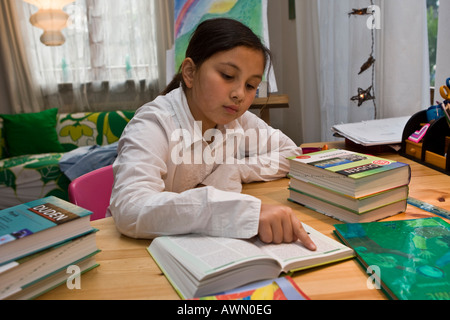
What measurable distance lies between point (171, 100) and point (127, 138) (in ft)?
0.76

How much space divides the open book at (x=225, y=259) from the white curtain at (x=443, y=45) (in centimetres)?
114

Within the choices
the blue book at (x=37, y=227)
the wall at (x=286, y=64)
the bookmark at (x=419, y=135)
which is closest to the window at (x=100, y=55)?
the wall at (x=286, y=64)

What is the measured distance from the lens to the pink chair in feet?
3.25

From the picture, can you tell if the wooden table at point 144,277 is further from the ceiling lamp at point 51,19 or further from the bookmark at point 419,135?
the ceiling lamp at point 51,19

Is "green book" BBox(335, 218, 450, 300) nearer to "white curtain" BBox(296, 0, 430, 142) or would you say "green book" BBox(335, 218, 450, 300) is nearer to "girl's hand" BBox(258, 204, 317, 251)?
"girl's hand" BBox(258, 204, 317, 251)

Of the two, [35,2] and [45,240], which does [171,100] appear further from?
[35,2]

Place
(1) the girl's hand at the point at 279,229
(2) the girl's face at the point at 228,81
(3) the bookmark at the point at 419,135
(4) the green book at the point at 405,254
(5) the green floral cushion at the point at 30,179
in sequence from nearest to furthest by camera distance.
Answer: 1. (4) the green book at the point at 405,254
2. (1) the girl's hand at the point at 279,229
3. (2) the girl's face at the point at 228,81
4. (3) the bookmark at the point at 419,135
5. (5) the green floral cushion at the point at 30,179

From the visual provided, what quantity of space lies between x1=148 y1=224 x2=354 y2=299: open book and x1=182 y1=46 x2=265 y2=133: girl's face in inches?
17.0

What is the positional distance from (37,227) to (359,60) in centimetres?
161

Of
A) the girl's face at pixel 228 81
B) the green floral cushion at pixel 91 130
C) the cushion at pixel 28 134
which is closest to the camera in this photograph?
the girl's face at pixel 228 81

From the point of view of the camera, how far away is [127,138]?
86 centimetres

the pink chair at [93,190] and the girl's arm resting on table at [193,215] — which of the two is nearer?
the girl's arm resting on table at [193,215]

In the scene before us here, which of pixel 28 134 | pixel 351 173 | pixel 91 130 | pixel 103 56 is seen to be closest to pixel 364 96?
pixel 351 173

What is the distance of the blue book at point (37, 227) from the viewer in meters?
0.48
